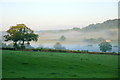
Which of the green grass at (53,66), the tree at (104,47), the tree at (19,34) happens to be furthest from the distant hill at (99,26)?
the green grass at (53,66)

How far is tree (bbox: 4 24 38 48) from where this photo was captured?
47.3 feet

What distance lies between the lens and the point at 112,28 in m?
16.5

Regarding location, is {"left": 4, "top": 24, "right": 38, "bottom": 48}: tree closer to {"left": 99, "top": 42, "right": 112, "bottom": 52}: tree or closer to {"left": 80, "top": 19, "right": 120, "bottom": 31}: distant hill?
{"left": 80, "top": 19, "right": 120, "bottom": 31}: distant hill

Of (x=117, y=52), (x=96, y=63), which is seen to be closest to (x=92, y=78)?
(x=96, y=63)

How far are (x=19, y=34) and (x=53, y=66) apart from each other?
163 inches

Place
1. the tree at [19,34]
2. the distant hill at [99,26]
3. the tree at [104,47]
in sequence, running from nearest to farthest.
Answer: the tree at [19,34] < the distant hill at [99,26] < the tree at [104,47]

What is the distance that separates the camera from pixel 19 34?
14477 millimetres

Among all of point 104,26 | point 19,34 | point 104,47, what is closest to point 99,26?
point 104,26

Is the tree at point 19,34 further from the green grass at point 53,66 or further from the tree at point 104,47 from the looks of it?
the tree at point 104,47

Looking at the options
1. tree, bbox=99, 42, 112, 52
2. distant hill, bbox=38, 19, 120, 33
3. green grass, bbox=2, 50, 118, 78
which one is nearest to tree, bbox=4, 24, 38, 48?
green grass, bbox=2, 50, 118, 78

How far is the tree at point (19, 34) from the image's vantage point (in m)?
14.4

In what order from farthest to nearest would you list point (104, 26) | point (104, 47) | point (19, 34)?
point (104, 47)
point (104, 26)
point (19, 34)

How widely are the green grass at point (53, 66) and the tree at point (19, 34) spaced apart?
99cm

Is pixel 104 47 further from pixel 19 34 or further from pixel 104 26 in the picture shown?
pixel 19 34
